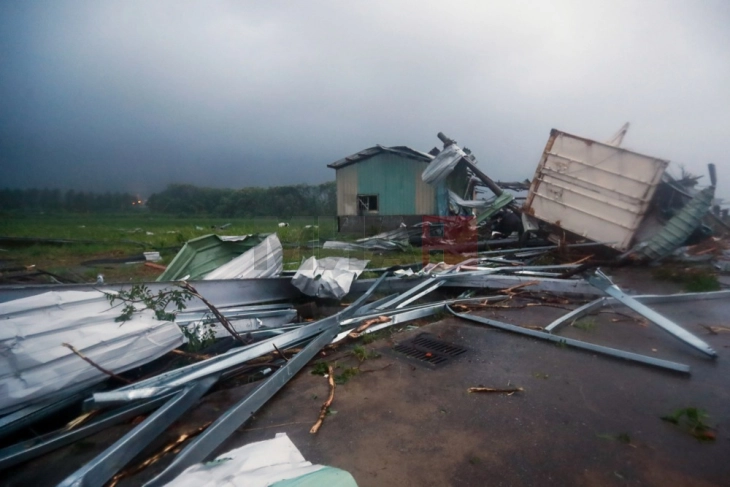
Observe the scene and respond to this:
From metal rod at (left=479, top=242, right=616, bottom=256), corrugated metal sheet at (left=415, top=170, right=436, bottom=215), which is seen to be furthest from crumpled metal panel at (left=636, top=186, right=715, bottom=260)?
corrugated metal sheet at (left=415, top=170, right=436, bottom=215)

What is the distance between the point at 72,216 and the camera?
348 inches

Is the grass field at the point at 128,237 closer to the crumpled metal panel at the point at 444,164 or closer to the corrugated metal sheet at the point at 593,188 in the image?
the crumpled metal panel at the point at 444,164

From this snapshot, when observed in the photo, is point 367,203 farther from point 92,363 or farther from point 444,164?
point 92,363

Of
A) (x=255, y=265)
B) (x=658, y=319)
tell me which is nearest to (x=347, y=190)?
(x=255, y=265)

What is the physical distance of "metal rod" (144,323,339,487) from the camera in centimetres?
183

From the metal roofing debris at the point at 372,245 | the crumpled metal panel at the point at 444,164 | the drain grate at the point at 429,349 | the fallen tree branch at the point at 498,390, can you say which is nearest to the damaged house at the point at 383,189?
the metal roofing debris at the point at 372,245

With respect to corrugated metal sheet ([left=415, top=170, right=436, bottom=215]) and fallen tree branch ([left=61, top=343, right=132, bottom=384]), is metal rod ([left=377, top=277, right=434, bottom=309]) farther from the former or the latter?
corrugated metal sheet ([left=415, top=170, right=436, bottom=215])

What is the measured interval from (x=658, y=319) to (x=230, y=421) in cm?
423

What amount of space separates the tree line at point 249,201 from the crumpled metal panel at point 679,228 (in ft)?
32.3

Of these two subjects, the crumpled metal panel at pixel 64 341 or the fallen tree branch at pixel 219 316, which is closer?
the crumpled metal panel at pixel 64 341

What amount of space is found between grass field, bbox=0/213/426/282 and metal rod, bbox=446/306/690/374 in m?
3.74

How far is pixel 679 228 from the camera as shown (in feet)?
23.2

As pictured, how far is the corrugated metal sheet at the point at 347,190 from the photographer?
1507cm

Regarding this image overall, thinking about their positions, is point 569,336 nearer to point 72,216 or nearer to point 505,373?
point 505,373
